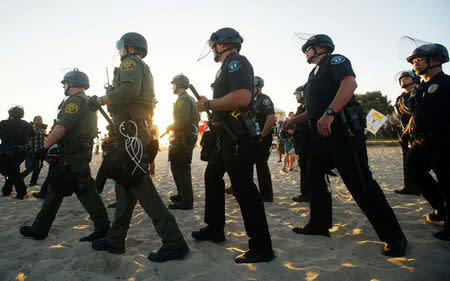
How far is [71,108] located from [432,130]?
4320mm

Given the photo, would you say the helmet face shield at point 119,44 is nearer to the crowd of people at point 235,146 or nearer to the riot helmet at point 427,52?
the crowd of people at point 235,146

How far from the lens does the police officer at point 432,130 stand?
9.52 ft

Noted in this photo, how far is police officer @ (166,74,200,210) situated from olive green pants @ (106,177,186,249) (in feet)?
5.92

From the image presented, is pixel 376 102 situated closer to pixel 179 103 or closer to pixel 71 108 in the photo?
pixel 179 103

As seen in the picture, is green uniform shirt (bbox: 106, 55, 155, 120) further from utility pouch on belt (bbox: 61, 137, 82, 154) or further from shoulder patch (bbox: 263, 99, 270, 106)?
shoulder patch (bbox: 263, 99, 270, 106)

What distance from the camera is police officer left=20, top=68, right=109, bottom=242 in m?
3.07

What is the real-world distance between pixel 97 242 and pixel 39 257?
21.0 inches

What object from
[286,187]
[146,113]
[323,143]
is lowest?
[286,187]

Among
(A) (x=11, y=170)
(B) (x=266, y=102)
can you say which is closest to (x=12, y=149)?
(A) (x=11, y=170)

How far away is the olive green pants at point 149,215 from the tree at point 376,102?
54.9 meters

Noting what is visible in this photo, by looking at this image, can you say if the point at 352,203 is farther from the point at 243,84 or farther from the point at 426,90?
the point at 243,84

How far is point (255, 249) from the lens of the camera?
239 centimetres

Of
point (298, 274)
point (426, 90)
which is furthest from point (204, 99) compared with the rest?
point (426, 90)

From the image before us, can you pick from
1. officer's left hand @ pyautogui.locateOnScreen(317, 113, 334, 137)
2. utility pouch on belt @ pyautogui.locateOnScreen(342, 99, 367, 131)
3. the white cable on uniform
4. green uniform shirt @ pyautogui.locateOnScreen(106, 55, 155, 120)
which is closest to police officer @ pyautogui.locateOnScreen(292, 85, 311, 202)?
utility pouch on belt @ pyautogui.locateOnScreen(342, 99, 367, 131)
